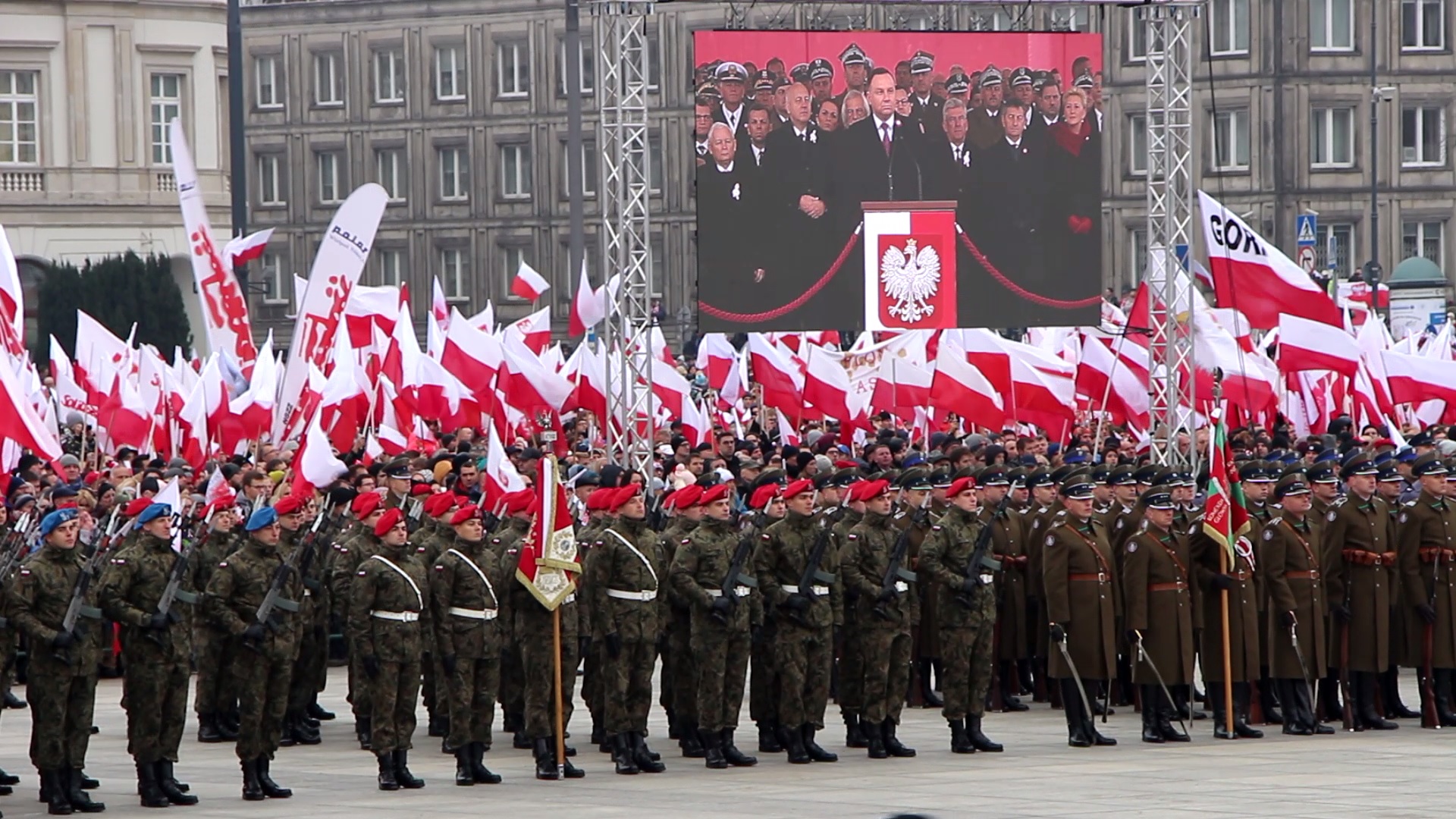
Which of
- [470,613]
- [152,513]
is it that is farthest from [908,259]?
[152,513]

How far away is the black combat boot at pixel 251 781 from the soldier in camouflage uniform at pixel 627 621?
2169mm

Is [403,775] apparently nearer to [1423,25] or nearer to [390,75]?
[1423,25]

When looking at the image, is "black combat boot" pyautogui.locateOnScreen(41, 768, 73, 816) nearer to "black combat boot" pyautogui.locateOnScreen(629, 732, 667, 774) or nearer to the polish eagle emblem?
"black combat boot" pyautogui.locateOnScreen(629, 732, 667, 774)

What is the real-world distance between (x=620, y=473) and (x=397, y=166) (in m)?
62.3

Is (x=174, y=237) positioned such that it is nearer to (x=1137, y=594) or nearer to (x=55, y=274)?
(x=55, y=274)

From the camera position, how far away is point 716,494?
16953mm

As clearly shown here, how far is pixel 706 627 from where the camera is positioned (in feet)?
55.0

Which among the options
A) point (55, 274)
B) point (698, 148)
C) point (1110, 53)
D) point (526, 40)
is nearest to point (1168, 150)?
point (698, 148)

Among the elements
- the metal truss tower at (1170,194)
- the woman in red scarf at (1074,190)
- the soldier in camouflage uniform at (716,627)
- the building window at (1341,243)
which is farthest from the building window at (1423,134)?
the soldier in camouflage uniform at (716,627)

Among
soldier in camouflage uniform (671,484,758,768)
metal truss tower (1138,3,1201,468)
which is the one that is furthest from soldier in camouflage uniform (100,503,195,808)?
metal truss tower (1138,3,1201,468)

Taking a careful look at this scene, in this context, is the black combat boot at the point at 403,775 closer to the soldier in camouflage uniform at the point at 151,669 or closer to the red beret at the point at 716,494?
the soldier in camouflage uniform at the point at 151,669

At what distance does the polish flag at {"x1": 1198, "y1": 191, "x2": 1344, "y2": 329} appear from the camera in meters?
25.4

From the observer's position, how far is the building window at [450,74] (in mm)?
76812

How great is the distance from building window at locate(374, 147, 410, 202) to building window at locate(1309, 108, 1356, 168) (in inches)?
999
